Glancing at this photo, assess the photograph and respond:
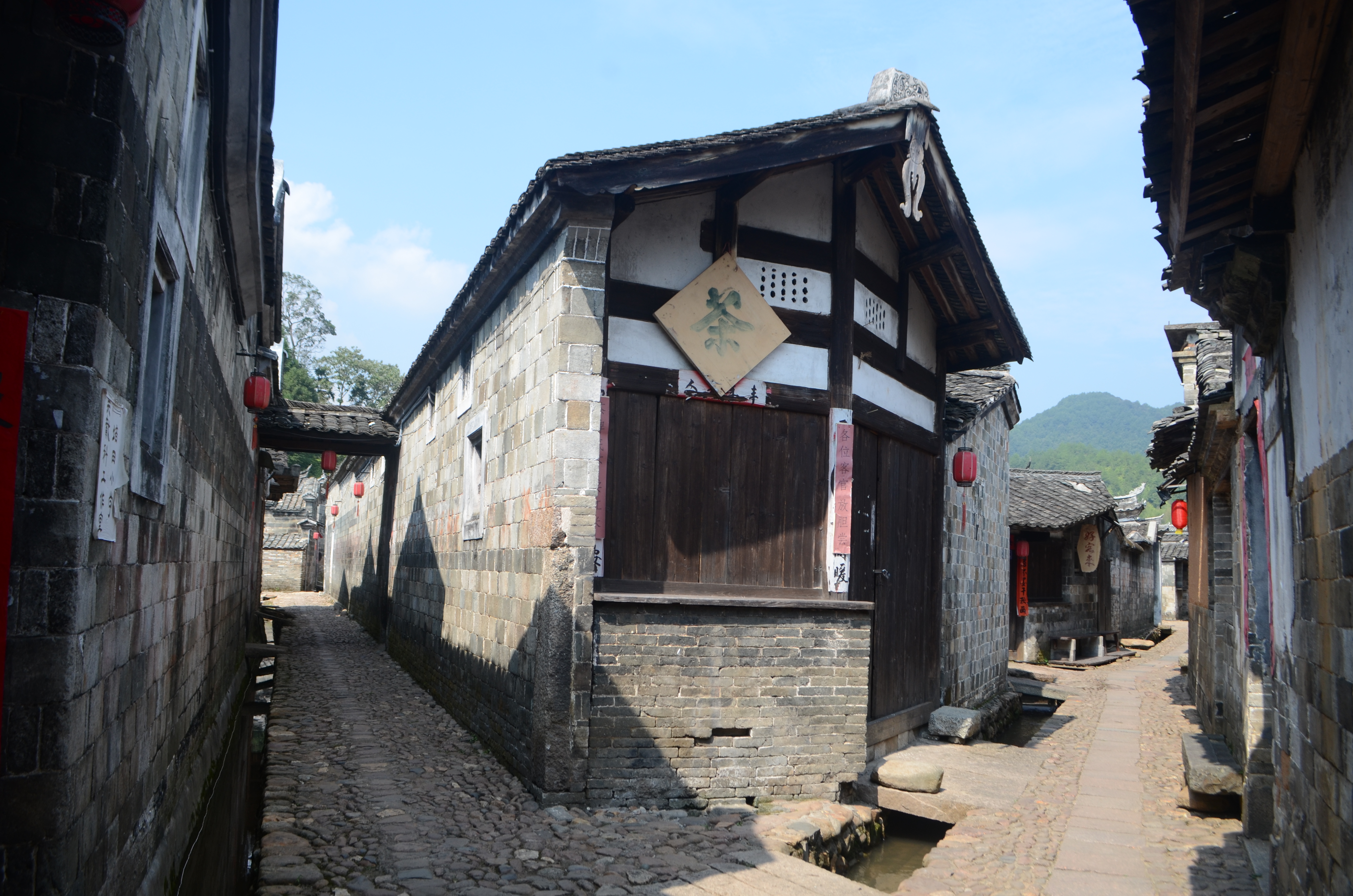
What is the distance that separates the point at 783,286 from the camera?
306 inches

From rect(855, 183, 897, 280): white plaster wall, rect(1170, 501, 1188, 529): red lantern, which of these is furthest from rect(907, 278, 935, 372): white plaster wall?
rect(1170, 501, 1188, 529): red lantern

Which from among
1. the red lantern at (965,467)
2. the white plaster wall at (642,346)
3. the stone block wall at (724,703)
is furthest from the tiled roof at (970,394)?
the white plaster wall at (642,346)

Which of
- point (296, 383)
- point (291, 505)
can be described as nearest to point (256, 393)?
point (291, 505)

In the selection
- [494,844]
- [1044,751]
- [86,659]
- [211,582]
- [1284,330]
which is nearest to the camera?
[86,659]

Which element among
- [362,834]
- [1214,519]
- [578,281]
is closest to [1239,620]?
[1214,519]

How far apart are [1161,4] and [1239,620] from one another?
6566 mm

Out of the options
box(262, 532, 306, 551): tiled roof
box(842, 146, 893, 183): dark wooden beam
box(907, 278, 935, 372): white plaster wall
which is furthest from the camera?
box(262, 532, 306, 551): tiled roof

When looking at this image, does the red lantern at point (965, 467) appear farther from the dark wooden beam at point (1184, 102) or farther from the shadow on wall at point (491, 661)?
the dark wooden beam at point (1184, 102)

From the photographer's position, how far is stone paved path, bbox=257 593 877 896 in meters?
5.07

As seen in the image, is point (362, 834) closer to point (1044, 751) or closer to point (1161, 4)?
point (1161, 4)

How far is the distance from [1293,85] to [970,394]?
9566 millimetres

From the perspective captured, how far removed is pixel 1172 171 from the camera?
4309mm

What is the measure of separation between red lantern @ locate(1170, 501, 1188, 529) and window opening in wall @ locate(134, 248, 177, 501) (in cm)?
1341

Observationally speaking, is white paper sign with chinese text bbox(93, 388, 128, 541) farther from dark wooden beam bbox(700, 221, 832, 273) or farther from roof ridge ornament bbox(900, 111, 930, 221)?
roof ridge ornament bbox(900, 111, 930, 221)
